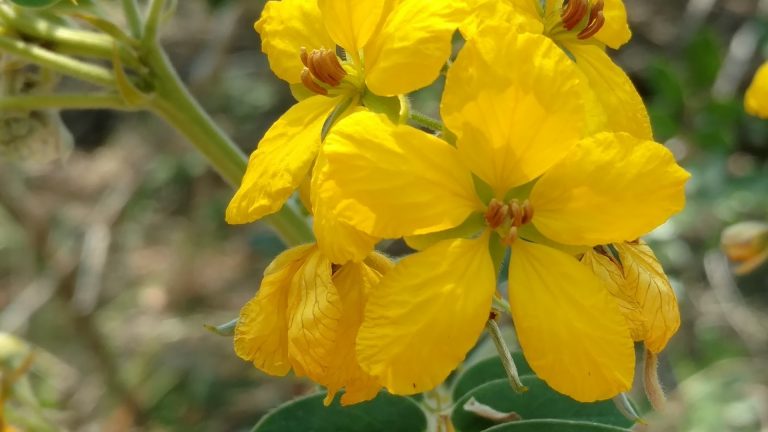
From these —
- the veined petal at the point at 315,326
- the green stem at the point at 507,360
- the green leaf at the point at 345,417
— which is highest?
the veined petal at the point at 315,326

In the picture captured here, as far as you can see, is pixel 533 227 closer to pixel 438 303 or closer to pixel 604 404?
pixel 438 303

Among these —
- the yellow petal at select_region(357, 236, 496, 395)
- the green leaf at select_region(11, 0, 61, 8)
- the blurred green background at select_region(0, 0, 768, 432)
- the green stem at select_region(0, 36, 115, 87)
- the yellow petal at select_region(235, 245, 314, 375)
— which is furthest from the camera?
the blurred green background at select_region(0, 0, 768, 432)

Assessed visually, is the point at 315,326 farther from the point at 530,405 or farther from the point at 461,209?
the point at 530,405

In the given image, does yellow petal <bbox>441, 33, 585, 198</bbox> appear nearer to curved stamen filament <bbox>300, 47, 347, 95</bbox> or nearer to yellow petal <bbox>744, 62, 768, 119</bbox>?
curved stamen filament <bbox>300, 47, 347, 95</bbox>

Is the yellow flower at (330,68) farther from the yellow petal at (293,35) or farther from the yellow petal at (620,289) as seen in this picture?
the yellow petal at (620,289)

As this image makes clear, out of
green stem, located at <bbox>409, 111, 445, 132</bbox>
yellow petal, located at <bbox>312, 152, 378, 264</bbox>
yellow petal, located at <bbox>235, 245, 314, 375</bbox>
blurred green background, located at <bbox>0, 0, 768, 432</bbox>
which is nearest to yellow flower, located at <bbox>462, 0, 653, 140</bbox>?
green stem, located at <bbox>409, 111, 445, 132</bbox>

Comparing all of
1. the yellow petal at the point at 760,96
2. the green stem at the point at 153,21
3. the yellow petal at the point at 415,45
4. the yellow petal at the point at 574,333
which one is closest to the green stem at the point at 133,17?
the green stem at the point at 153,21

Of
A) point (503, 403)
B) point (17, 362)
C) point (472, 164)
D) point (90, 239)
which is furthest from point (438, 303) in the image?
point (90, 239)
